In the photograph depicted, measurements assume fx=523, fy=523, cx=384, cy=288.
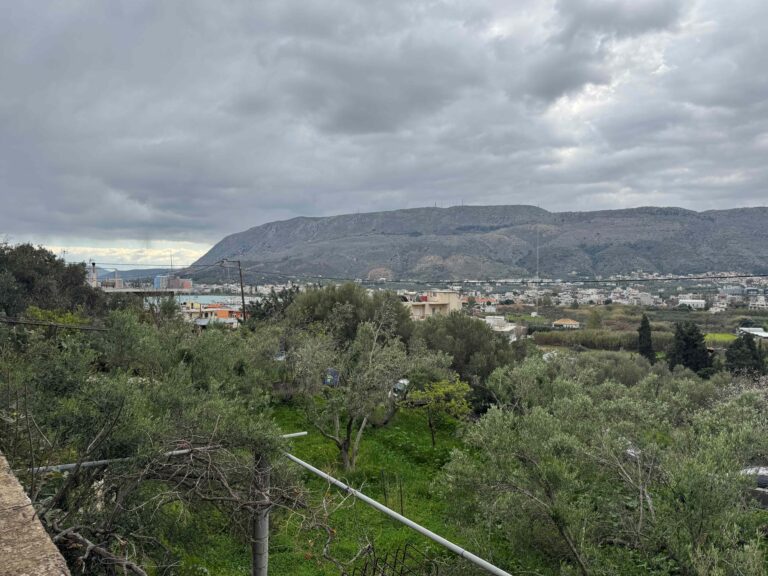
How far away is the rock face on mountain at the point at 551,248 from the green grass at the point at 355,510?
60219 mm

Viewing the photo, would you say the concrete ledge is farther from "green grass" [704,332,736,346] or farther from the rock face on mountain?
the rock face on mountain

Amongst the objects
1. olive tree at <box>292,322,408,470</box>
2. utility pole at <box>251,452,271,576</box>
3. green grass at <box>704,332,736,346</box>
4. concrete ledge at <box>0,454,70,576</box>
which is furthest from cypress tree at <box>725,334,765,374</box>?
concrete ledge at <box>0,454,70,576</box>

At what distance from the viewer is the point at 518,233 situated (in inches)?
5551

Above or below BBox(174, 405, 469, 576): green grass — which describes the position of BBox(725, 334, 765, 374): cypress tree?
below

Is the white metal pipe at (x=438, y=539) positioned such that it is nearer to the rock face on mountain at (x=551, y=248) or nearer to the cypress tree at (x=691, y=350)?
the cypress tree at (x=691, y=350)

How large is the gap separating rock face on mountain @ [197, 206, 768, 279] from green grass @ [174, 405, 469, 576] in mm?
60219

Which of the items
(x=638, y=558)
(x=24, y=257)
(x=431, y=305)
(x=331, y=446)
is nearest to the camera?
(x=638, y=558)

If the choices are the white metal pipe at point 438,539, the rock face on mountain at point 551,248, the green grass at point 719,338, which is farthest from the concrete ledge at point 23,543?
the rock face on mountain at point 551,248

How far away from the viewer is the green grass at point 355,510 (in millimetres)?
6298

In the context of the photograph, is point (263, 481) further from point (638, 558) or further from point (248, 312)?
point (248, 312)

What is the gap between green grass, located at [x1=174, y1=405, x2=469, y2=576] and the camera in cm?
630

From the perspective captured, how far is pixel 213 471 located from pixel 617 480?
14.2 ft

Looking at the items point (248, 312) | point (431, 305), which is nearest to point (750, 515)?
point (248, 312)

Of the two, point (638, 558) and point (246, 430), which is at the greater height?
point (246, 430)
